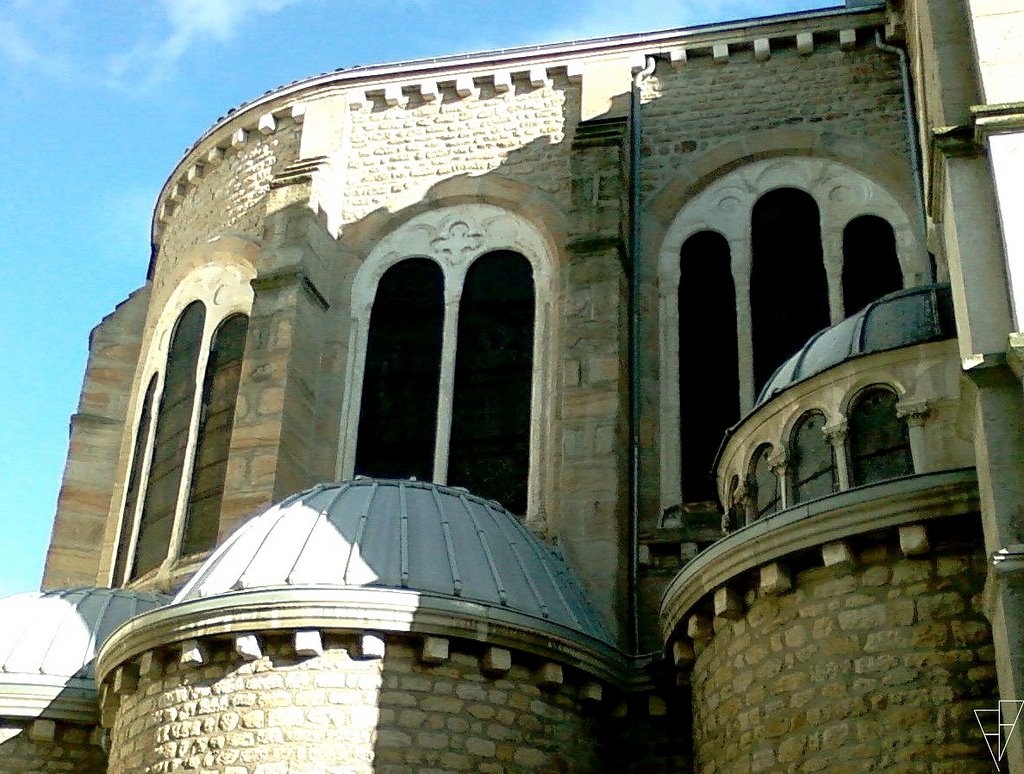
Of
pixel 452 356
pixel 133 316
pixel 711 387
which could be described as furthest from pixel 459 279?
pixel 133 316

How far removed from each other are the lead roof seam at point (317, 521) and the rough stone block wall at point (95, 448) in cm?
765

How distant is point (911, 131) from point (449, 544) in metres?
9.22

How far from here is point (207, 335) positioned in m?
21.0

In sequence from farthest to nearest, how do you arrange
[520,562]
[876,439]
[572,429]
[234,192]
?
1. [234,192]
2. [572,429]
3. [520,562]
4. [876,439]

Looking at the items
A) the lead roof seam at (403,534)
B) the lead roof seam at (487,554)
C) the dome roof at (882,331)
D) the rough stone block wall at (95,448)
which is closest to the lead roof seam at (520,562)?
the lead roof seam at (487,554)

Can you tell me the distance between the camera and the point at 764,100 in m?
20.2

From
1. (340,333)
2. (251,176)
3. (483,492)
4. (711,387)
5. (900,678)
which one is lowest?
(900,678)

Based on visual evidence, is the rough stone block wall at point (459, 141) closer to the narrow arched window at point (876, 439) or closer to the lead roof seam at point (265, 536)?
the lead roof seam at point (265, 536)

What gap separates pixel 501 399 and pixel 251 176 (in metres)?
6.13

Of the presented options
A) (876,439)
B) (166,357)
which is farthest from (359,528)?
(166,357)

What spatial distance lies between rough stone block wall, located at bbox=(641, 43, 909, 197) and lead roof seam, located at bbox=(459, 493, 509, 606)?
6.84 metres

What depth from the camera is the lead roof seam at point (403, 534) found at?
13.0 meters

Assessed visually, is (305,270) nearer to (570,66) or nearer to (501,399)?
(501,399)

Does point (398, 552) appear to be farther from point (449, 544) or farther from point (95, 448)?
point (95, 448)
